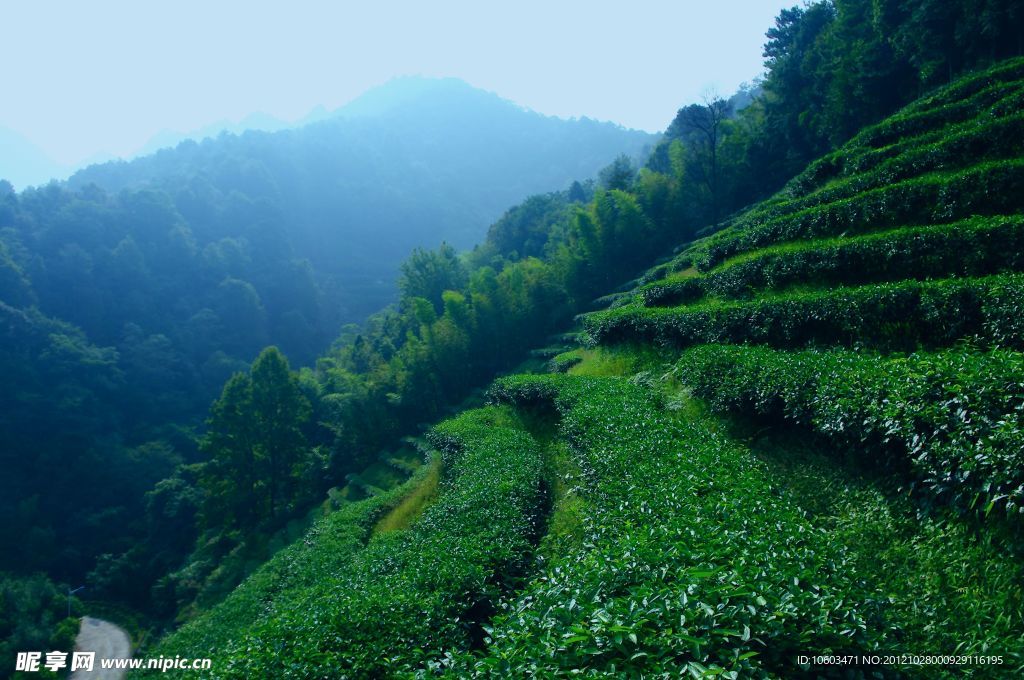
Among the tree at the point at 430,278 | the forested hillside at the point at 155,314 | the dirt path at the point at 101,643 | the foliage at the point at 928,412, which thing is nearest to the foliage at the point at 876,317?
the foliage at the point at 928,412

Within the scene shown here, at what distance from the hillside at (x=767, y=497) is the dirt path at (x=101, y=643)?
19137 millimetres

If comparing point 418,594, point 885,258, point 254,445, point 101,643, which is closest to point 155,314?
point 254,445

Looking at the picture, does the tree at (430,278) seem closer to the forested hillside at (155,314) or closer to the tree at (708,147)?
the forested hillside at (155,314)

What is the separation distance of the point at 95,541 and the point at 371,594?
187ft

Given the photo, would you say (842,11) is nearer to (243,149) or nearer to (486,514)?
(486,514)

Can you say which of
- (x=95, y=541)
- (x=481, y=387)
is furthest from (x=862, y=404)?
(x=95, y=541)

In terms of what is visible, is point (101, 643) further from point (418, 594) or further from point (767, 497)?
point (767, 497)

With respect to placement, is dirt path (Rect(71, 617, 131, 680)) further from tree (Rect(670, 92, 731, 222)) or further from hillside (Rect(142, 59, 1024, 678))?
tree (Rect(670, 92, 731, 222))

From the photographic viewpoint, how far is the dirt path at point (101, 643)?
2941 cm

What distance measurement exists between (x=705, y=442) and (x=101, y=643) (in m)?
41.2

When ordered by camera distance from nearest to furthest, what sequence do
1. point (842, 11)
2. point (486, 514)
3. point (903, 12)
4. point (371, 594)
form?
point (371, 594), point (486, 514), point (903, 12), point (842, 11)

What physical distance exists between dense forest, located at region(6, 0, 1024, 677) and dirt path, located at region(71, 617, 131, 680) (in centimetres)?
237

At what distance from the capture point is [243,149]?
163 metres

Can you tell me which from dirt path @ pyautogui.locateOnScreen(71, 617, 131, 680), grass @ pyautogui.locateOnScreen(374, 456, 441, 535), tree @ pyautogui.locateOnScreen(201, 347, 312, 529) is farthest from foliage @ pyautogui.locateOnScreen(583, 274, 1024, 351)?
dirt path @ pyautogui.locateOnScreen(71, 617, 131, 680)
